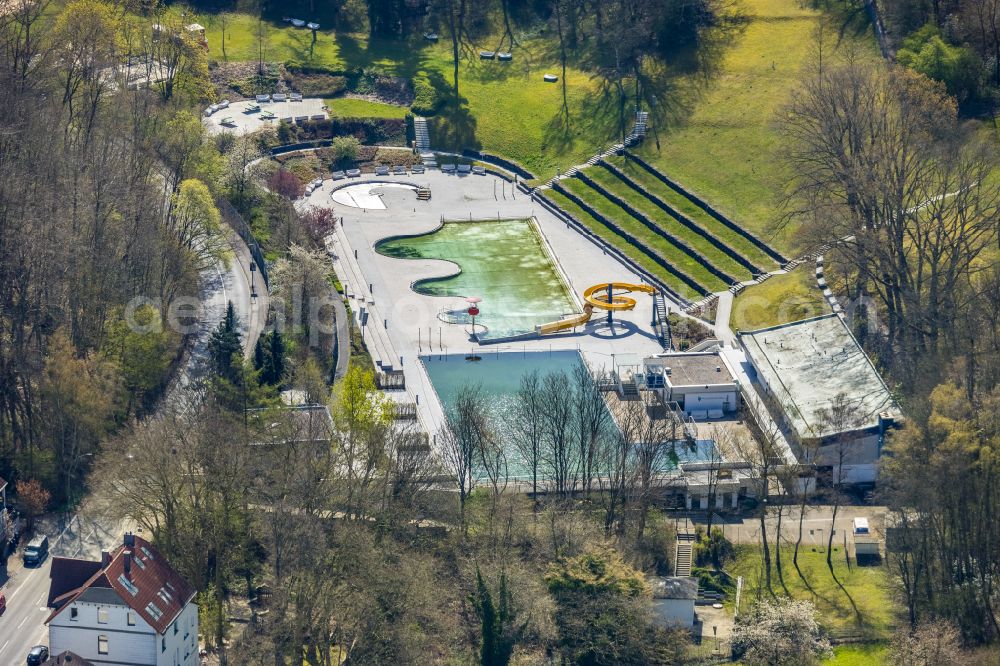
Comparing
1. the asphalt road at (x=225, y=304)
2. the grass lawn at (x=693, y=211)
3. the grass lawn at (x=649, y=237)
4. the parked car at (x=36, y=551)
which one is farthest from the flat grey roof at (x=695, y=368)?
the parked car at (x=36, y=551)

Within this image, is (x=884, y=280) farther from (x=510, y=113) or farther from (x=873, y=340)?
(x=510, y=113)

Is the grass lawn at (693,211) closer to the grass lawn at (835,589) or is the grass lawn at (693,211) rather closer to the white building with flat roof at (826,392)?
the white building with flat roof at (826,392)

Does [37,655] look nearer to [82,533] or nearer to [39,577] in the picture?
[39,577]

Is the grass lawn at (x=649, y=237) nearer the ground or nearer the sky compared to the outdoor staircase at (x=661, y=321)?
nearer the sky

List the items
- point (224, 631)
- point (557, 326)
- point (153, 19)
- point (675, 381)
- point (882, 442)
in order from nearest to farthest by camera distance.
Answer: point (224, 631) < point (882, 442) < point (675, 381) < point (557, 326) < point (153, 19)

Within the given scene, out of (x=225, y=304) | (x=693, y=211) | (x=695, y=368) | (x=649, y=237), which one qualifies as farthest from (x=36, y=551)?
(x=693, y=211)

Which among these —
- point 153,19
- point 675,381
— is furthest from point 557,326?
point 153,19
